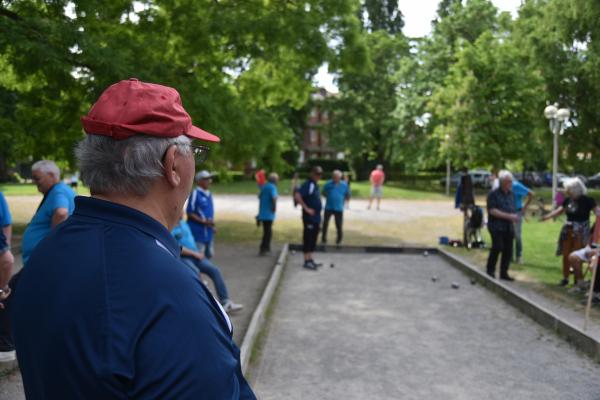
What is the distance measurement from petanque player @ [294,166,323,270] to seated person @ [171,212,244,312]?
4346mm

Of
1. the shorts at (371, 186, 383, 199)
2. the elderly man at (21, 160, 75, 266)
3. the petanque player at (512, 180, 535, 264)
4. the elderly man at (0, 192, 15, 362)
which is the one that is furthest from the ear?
the shorts at (371, 186, 383, 199)

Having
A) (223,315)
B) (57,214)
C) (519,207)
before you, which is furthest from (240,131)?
(223,315)

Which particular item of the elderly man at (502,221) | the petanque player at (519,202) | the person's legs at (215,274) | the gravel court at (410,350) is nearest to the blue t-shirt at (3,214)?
the gravel court at (410,350)

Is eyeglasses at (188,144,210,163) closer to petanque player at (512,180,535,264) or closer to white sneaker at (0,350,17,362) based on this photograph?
white sneaker at (0,350,17,362)

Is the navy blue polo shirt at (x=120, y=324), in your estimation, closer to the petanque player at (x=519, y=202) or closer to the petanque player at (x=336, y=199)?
the petanque player at (x=519, y=202)

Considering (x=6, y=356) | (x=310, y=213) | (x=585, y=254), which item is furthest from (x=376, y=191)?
(x=6, y=356)

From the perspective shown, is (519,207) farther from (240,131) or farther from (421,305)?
(240,131)

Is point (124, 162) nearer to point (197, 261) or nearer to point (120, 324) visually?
point (120, 324)

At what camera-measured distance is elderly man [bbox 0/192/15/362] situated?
4.60m

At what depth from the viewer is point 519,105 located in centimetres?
3198

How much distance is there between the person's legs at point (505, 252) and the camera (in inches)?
409

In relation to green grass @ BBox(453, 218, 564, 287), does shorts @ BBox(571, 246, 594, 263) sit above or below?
above

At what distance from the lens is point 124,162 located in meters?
1.47

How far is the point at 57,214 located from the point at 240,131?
28.1ft
